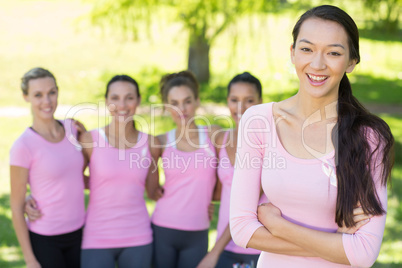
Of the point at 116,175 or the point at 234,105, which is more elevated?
the point at 234,105

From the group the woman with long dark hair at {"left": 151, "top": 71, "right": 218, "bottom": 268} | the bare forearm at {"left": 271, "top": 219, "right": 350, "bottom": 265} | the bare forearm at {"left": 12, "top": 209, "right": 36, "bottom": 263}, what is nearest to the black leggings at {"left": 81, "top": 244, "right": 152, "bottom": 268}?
the woman with long dark hair at {"left": 151, "top": 71, "right": 218, "bottom": 268}

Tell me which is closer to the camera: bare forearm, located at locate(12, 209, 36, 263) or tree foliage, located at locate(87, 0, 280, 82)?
bare forearm, located at locate(12, 209, 36, 263)

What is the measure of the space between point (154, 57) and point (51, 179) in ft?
39.9

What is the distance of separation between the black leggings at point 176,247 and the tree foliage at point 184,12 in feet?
16.9

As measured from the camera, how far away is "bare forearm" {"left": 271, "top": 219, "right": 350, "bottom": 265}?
2035mm

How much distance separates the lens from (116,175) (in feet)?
11.6

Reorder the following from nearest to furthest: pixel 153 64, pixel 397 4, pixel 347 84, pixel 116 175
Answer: pixel 347 84 → pixel 116 175 → pixel 397 4 → pixel 153 64

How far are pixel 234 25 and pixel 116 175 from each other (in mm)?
5870

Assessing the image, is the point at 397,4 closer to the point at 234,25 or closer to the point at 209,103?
the point at 234,25

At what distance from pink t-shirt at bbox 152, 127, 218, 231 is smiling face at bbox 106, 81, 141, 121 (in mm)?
426

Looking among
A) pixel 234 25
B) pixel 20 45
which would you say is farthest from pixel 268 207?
pixel 20 45

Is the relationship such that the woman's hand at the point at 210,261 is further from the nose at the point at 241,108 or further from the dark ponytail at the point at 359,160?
the dark ponytail at the point at 359,160

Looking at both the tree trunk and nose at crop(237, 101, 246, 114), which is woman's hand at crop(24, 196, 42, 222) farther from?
the tree trunk

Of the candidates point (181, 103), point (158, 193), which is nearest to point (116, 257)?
point (158, 193)
